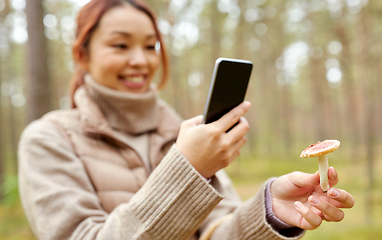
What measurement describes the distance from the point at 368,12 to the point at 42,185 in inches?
294

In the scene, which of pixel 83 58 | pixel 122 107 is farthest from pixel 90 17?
pixel 122 107

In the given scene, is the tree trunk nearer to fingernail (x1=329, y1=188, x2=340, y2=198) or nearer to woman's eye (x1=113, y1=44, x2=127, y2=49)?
woman's eye (x1=113, y1=44, x2=127, y2=49)

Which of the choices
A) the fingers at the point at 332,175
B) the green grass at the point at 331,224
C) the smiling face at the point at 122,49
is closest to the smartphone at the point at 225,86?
the fingers at the point at 332,175

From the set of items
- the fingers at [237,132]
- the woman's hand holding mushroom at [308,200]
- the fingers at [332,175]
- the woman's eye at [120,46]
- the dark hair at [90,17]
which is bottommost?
the woman's hand holding mushroom at [308,200]

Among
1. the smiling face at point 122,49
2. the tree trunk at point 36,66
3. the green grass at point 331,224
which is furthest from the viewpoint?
the green grass at point 331,224

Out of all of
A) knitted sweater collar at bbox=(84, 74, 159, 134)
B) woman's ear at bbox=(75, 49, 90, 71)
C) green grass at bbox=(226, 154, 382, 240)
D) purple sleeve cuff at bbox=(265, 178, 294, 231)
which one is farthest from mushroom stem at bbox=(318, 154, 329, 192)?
green grass at bbox=(226, 154, 382, 240)

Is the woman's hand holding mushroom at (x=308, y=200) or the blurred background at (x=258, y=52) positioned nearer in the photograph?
the woman's hand holding mushroom at (x=308, y=200)

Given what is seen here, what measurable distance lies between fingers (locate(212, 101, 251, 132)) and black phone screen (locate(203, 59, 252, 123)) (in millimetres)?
53

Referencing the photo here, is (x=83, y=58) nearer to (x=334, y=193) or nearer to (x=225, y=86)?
(x=225, y=86)

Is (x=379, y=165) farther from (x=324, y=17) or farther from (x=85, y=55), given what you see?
(x=85, y=55)

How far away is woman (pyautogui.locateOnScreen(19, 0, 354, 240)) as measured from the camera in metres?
1.07

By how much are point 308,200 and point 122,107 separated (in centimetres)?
116

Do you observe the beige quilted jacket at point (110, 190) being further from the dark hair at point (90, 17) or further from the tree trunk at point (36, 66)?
the tree trunk at point (36, 66)

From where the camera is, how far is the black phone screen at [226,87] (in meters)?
1.17
